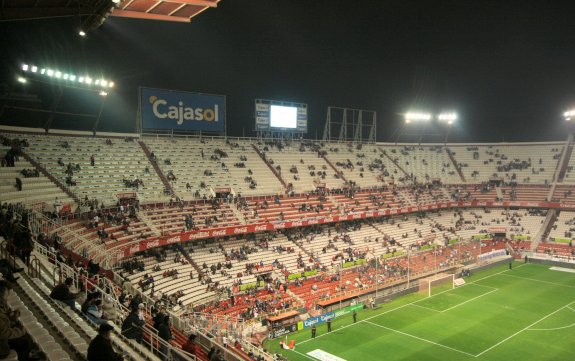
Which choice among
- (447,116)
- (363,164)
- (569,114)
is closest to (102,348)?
(363,164)

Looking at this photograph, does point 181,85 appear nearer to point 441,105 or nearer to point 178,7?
point 178,7

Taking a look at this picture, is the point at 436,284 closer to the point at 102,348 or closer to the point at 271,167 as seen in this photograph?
the point at 271,167

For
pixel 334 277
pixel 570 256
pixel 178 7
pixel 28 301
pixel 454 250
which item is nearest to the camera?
pixel 28 301

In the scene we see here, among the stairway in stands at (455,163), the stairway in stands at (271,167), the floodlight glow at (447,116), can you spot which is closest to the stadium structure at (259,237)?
the stairway in stands at (271,167)

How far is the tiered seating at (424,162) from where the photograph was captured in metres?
65.9

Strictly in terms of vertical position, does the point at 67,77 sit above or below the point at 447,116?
below

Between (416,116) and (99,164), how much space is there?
49.4 meters

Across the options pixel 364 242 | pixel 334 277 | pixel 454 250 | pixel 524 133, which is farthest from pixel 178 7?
pixel 524 133

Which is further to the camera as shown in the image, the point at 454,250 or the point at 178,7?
the point at 454,250

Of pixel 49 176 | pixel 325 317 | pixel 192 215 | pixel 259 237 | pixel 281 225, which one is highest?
pixel 49 176

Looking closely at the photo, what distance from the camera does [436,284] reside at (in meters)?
40.8

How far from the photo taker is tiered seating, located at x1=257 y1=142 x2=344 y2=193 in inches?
2008

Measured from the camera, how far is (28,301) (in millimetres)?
10703

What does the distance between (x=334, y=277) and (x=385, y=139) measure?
38.9m
